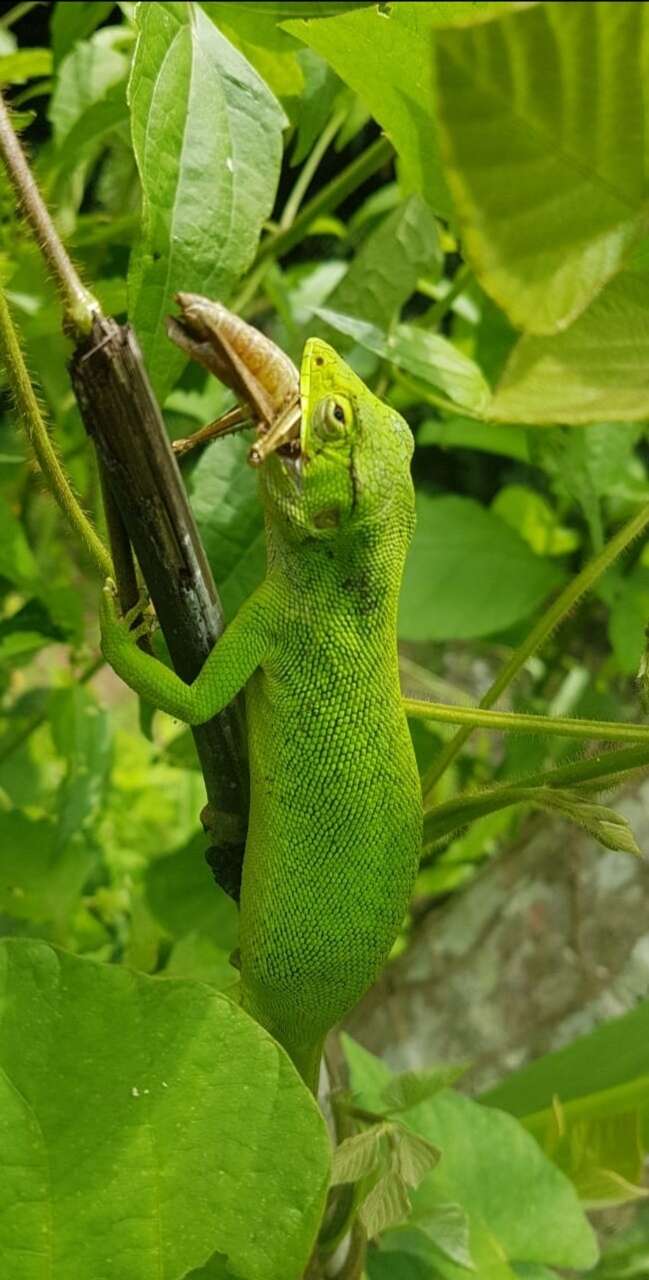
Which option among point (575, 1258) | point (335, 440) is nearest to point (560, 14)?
point (335, 440)

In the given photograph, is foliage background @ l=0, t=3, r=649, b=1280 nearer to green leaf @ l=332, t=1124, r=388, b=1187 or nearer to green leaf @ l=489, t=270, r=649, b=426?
green leaf @ l=489, t=270, r=649, b=426

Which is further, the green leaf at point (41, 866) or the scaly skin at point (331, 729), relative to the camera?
the green leaf at point (41, 866)

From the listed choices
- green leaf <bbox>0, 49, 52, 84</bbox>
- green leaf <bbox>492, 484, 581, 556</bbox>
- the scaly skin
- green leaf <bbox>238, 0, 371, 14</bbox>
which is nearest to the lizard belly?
the scaly skin

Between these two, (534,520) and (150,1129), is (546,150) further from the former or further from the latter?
(534,520)

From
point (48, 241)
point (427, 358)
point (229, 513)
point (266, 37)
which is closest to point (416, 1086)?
point (229, 513)

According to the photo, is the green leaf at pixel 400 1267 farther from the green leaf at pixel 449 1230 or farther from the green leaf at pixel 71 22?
the green leaf at pixel 71 22

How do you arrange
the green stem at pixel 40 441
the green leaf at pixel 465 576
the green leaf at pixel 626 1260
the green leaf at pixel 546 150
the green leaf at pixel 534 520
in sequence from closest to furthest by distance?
the green leaf at pixel 546 150 < the green stem at pixel 40 441 < the green leaf at pixel 626 1260 < the green leaf at pixel 465 576 < the green leaf at pixel 534 520

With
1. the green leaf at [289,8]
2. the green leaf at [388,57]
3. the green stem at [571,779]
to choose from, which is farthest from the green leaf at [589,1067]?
the green leaf at [289,8]
